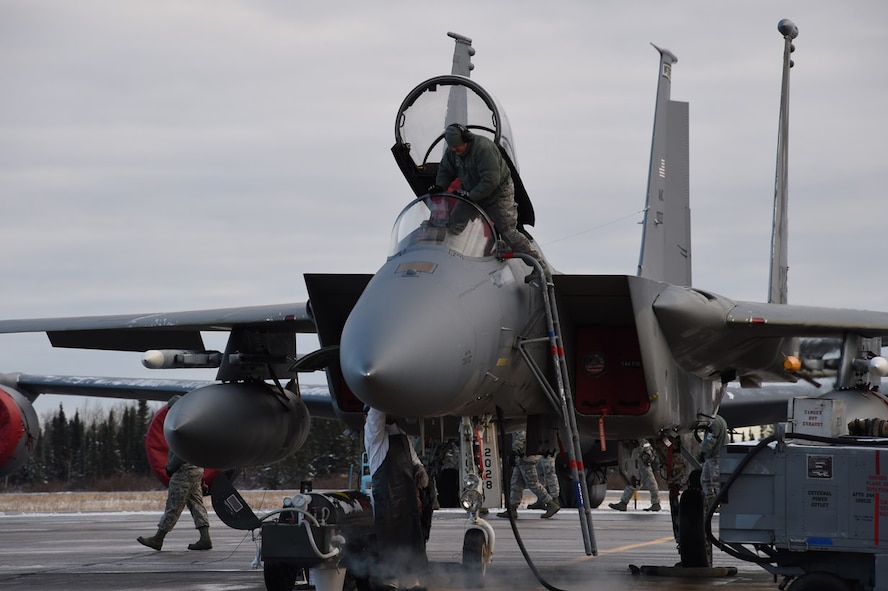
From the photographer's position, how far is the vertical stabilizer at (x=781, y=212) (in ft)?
42.2

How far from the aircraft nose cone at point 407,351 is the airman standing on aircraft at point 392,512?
94cm

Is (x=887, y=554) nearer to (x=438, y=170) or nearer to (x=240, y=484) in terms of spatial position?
(x=438, y=170)

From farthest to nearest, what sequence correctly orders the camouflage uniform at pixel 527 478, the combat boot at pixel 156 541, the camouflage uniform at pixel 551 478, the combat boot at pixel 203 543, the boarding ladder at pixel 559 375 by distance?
the camouflage uniform at pixel 551 478, the camouflage uniform at pixel 527 478, the combat boot at pixel 203 543, the combat boot at pixel 156 541, the boarding ladder at pixel 559 375

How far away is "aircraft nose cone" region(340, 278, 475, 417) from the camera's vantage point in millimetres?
6301

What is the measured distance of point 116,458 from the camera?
43.6 meters

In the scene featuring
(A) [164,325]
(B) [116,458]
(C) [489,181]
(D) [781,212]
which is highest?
(D) [781,212]

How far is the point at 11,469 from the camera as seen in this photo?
12.6 m

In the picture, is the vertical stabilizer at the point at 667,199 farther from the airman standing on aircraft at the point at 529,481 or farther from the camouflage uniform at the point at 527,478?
the camouflage uniform at the point at 527,478

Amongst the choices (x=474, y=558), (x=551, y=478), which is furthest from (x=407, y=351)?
(x=551, y=478)

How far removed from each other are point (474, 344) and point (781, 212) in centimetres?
733

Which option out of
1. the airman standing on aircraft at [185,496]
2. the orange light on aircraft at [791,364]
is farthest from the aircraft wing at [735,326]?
the airman standing on aircraft at [185,496]


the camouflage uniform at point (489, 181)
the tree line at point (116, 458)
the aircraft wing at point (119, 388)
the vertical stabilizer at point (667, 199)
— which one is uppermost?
the vertical stabilizer at point (667, 199)

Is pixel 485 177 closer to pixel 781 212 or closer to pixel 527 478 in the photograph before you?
pixel 781 212

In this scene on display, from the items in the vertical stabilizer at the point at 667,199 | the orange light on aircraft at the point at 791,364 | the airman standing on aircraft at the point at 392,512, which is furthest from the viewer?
the vertical stabilizer at the point at 667,199
